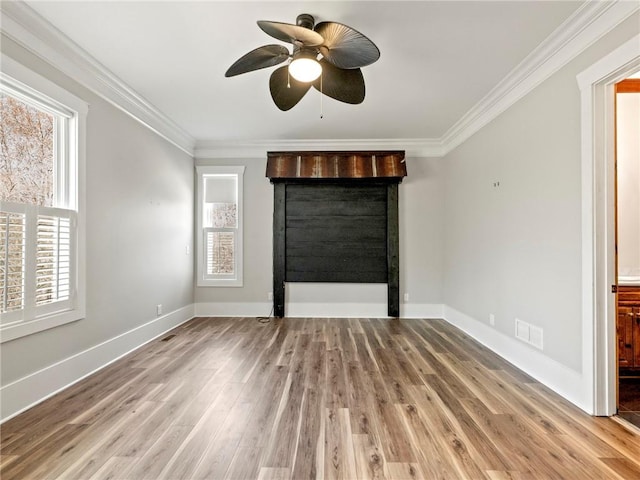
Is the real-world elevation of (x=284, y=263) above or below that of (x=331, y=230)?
below

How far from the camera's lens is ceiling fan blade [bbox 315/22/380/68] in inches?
77.2

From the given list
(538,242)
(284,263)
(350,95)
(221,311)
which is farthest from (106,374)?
(538,242)

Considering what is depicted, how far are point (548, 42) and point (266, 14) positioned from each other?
2.17 meters

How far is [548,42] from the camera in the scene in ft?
8.03

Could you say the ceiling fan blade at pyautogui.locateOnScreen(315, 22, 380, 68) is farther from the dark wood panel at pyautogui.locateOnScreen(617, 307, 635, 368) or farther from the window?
the window

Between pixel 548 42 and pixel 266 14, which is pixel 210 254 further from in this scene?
pixel 548 42

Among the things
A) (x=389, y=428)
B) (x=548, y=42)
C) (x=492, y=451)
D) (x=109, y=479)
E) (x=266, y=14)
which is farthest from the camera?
(x=548, y=42)

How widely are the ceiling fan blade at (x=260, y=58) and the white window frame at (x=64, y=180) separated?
140cm

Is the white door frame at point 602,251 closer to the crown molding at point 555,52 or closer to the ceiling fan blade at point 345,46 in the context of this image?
the crown molding at point 555,52

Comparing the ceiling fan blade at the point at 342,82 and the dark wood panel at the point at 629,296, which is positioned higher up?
the ceiling fan blade at the point at 342,82

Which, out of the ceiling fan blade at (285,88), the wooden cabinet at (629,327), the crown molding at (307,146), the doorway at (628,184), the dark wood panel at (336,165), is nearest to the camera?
the ceiling fan blade at (285,88)

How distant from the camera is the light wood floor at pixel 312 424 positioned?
1.63 meters

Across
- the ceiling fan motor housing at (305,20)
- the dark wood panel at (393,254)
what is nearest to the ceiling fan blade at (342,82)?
the ceiling fan motor housing at (305,20)

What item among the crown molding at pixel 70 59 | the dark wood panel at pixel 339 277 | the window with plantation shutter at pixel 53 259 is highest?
the crown molding at pixel 70 59
